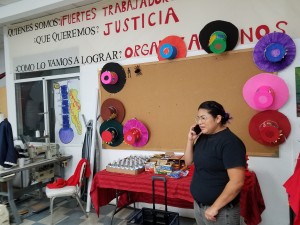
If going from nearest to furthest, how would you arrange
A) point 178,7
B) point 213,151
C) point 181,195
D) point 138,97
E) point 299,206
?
point 213,151, point 299,206, point 181,195, point 178,7, point 138,97

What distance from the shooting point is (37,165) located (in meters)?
3.44

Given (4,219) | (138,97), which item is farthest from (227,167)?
(4,219)

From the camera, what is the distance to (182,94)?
3.06 meters

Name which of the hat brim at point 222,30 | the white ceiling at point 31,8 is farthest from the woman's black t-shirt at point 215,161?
the white ceiling at point 31,8

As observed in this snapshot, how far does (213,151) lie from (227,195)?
272mm

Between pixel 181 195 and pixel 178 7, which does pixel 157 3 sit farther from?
pixel 181 195

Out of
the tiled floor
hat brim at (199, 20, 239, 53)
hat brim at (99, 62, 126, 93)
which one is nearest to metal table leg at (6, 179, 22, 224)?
the tiled floor

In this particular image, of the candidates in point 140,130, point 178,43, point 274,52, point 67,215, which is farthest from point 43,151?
point 274,52

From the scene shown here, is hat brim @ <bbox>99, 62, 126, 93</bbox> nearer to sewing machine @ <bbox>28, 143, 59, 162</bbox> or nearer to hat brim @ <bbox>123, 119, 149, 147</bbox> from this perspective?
hat brim @ <bbox>123, 119, 149, 147</bbox>

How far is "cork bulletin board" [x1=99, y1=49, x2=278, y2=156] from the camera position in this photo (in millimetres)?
2740

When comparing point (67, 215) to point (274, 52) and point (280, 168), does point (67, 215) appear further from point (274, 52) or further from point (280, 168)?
point (274, 52)

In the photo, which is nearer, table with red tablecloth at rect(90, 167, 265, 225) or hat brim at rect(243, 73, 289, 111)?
table with red tablecloth at rect(90, 167, 265, 225)

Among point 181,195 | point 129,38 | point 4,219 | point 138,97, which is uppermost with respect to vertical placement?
point 129,38

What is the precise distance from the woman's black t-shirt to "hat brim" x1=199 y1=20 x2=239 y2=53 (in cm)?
150
